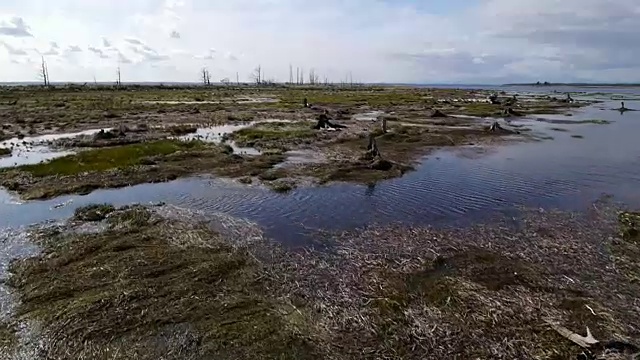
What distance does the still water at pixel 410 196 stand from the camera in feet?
68.8

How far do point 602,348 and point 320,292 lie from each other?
7507mm

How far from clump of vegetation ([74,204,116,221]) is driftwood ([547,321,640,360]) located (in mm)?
18450

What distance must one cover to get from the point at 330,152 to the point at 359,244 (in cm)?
2096

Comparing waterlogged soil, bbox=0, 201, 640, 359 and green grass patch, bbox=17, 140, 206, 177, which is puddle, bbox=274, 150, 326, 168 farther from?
waterlogged soil, bbox=0, 201, 640, 359

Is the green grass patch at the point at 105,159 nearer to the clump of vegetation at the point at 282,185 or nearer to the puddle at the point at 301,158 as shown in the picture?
the puddle at the point at 301,158

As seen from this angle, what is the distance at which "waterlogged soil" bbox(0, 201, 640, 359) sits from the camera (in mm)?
11203

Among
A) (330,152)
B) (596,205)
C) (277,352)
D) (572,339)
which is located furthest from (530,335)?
(330,152)

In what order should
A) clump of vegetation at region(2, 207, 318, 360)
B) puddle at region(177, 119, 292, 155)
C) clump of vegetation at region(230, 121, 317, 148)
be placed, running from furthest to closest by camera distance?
1. clump of vegetation at region(230, 121, 317, 148)
2. puddle at region(177, 119, 292, 155)
3. clump of vegetation at region(2, 207, 318, 360)

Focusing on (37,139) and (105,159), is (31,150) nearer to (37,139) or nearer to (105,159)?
(37,139)

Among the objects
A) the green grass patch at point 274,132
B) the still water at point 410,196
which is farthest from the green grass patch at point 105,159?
the green grass patch at point 274,132

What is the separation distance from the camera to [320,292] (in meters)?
13.9

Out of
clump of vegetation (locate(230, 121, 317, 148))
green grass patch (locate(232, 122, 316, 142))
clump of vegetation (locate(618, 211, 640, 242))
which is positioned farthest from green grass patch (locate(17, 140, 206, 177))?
clump of vegetation (locate(618, 211, 640, 242))

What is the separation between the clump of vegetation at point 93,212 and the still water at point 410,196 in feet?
2.50

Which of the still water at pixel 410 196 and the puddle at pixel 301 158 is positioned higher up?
the puddle at pixel 301 158
